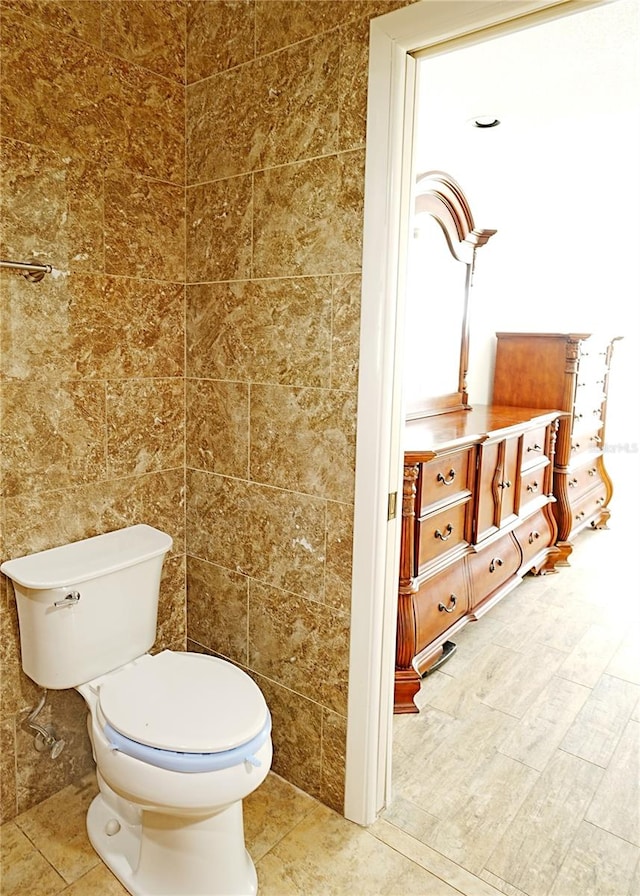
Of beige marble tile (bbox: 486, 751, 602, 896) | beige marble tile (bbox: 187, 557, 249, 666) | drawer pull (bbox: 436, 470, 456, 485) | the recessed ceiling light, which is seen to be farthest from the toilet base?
the recessed ceiling light

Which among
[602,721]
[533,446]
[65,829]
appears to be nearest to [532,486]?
[533,446]

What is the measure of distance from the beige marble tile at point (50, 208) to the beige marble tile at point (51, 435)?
0.26 metres

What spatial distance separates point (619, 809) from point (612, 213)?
12.7ft

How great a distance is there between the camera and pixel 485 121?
276cm

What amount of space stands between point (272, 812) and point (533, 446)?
232 centimetres

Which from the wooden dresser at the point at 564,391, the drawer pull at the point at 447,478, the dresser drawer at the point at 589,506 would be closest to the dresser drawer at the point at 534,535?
the wooden dresser at the point at 564,391

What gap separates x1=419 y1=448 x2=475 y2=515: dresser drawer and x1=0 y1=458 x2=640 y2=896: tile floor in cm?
75

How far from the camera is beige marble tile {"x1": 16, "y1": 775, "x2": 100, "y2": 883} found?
1615mm

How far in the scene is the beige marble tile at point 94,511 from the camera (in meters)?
1.69

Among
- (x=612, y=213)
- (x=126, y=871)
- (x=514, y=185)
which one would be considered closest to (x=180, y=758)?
(x=126, y=871)

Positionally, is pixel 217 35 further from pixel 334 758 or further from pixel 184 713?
pixel 334 758

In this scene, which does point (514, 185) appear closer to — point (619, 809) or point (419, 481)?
point (419, 481)

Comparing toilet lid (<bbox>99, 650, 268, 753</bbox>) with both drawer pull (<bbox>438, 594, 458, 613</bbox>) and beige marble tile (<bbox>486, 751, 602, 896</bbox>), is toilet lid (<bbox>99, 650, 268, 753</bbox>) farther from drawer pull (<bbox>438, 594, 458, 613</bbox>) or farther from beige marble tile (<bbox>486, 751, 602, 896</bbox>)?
drawer pull (<bbox>438, 594, 458, 613</bbox>)

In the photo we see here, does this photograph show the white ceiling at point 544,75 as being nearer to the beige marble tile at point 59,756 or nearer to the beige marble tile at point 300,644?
the beige marble tile at point 300,644
